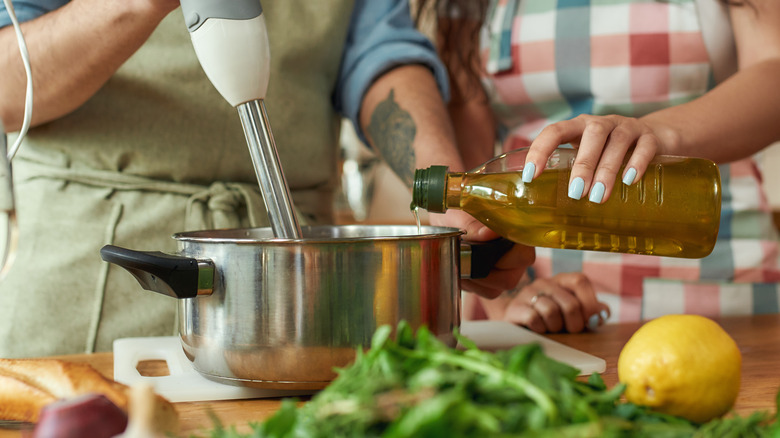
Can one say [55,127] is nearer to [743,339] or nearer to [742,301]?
[743,339]

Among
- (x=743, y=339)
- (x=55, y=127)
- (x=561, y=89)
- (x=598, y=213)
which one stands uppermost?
(x=561, y=89)

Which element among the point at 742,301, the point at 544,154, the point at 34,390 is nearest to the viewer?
the point at 34,390

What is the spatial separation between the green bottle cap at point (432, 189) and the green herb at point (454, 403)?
9.6 inches

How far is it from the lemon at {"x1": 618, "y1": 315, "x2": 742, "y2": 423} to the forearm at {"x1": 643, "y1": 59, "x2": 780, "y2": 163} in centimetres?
33

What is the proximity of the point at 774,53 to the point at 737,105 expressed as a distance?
6.5 inches

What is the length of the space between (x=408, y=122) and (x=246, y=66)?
1.39 feet

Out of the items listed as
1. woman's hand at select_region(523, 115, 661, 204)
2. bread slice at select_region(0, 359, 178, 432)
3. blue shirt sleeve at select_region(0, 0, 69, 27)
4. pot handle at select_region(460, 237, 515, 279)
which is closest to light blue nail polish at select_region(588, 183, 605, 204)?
woman's hand at select_region(523, 115, 661, 204)

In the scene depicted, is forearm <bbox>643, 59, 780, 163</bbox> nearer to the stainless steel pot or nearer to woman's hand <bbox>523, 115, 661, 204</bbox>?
woman's hand <bbox>523, 115, 661, 204</bbox>

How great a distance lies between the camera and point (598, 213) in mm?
650

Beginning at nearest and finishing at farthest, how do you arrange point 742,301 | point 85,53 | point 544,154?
point 544,154
point 85,53
point 742,301

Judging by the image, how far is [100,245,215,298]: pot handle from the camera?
54 centimetres

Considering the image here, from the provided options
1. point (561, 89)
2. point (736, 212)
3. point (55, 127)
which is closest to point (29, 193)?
point (55, 127)

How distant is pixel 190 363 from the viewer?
0.70 meters

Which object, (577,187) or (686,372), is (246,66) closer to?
(577,187)
